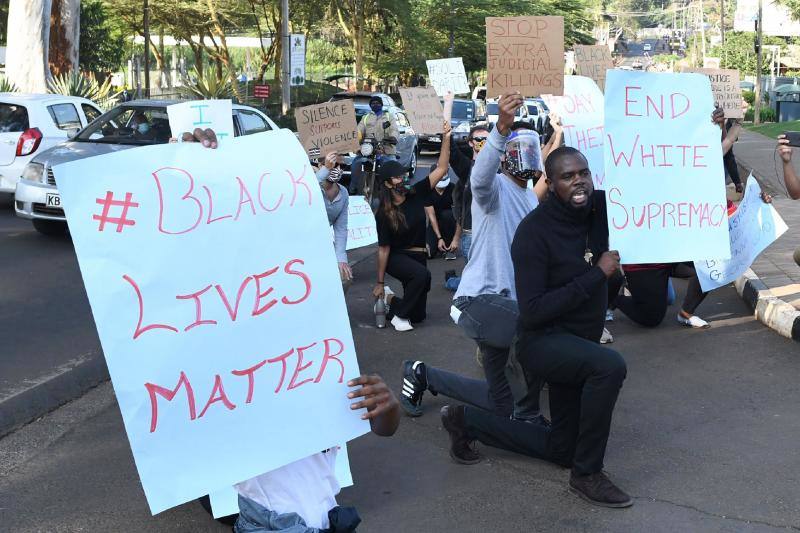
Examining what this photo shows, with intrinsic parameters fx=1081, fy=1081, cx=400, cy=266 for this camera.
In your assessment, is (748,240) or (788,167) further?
(748,240)

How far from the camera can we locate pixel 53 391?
7.08m

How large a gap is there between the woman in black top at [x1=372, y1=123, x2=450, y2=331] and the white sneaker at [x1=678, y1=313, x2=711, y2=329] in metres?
2.19

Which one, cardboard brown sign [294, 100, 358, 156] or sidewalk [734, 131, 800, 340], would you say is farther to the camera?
cardboard brown sign [294, 100, 358, 156]

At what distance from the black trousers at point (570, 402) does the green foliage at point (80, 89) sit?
1933 cm

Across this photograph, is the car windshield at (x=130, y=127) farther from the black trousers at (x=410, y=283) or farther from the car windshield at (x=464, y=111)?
the car windshield at (x=464, y=111)

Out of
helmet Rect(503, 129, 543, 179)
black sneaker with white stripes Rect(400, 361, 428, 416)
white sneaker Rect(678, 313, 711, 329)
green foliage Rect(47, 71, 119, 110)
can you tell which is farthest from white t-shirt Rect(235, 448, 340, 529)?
green foliage Rect(47, 71, 119, 110)

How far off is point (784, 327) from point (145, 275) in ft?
22.6

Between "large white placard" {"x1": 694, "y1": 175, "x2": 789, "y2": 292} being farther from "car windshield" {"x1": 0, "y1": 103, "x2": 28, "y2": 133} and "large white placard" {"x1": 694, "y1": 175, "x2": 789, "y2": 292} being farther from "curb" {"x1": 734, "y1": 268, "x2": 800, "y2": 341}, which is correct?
"car windshield" {"x1": 0, "y1": 103, "x2": 28, "y2": 133}

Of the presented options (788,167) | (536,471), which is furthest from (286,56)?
(536,471)

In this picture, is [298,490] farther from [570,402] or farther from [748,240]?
[748,240]

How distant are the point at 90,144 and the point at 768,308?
8.67 meters

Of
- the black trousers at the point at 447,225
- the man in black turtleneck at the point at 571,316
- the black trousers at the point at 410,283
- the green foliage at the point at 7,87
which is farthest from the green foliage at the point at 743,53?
the man in black turtleneck at the point at 571,316

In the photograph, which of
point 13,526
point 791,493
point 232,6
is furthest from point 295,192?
point 232,6

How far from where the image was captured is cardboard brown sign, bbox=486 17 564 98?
7.35m
